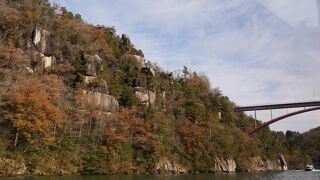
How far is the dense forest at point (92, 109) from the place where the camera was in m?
34.3

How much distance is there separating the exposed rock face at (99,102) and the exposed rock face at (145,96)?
504cm

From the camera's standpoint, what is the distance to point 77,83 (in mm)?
45094

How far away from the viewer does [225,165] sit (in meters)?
58.0

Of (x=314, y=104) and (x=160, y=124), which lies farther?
(x=314, y=104)

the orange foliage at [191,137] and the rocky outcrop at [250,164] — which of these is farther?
the rocky outcrop at [250,164]

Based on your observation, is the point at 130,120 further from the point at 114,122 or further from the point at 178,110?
the point at 178,110

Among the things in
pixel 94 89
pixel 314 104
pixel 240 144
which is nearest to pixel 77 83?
pixel 94 89

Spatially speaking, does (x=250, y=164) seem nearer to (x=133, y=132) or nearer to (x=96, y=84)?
(x=133, y=132)

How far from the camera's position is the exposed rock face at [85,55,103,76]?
4744 centimetres

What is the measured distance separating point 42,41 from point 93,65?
658 cm

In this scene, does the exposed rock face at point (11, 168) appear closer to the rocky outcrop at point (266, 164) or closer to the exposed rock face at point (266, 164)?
the exposed rock face at point (266, 164)

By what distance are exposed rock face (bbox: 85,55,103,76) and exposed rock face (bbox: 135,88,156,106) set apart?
5.96m

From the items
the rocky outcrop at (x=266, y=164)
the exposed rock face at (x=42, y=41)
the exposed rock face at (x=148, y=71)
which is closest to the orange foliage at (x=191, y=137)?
the exposed rock face at (x=148, y=71)

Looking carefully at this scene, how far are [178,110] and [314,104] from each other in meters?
21.2
